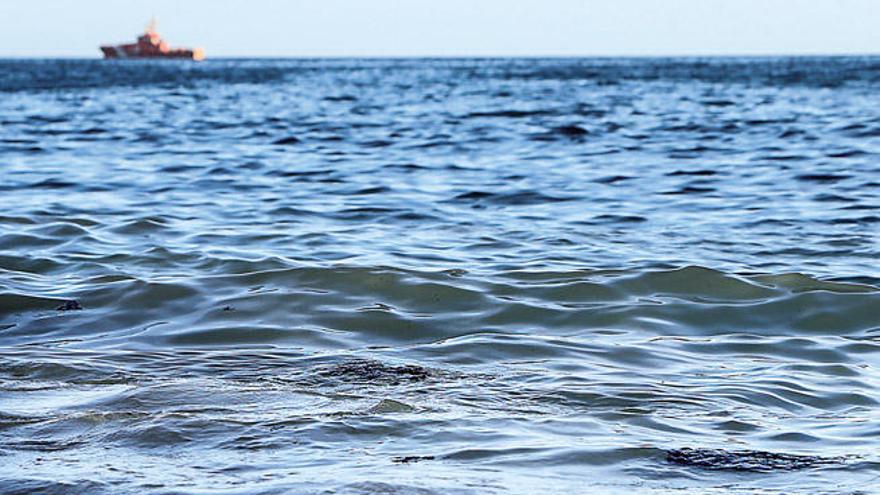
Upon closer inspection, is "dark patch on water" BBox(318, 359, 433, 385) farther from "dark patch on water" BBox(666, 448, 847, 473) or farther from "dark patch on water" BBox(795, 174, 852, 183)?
"dark patch on water" BBox(795, 174, 852, 183)

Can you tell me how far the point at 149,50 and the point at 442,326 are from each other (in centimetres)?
17426

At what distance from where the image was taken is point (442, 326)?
7.42 m

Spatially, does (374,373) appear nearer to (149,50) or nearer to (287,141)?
(287,141)

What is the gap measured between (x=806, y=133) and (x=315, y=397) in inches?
728

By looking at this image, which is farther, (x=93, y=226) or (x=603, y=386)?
(x=93, y=226)

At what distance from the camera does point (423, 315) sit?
7746 millimetres

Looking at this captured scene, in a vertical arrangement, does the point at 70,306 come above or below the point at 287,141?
above

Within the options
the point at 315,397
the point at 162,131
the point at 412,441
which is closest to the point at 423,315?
the point at 315,397

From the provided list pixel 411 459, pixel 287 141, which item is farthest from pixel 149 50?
pixel 411 459

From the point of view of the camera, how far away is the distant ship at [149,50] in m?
174

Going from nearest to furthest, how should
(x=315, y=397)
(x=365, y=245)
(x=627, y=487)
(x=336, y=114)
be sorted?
(x=627, y=487) → (x=315, y=397) → (x=365, y=245) → (x=336, y=114)

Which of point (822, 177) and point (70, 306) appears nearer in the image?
point (70, 306)

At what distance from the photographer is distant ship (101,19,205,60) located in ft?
Result: 570

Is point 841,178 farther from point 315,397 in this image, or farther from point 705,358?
point 315,397
